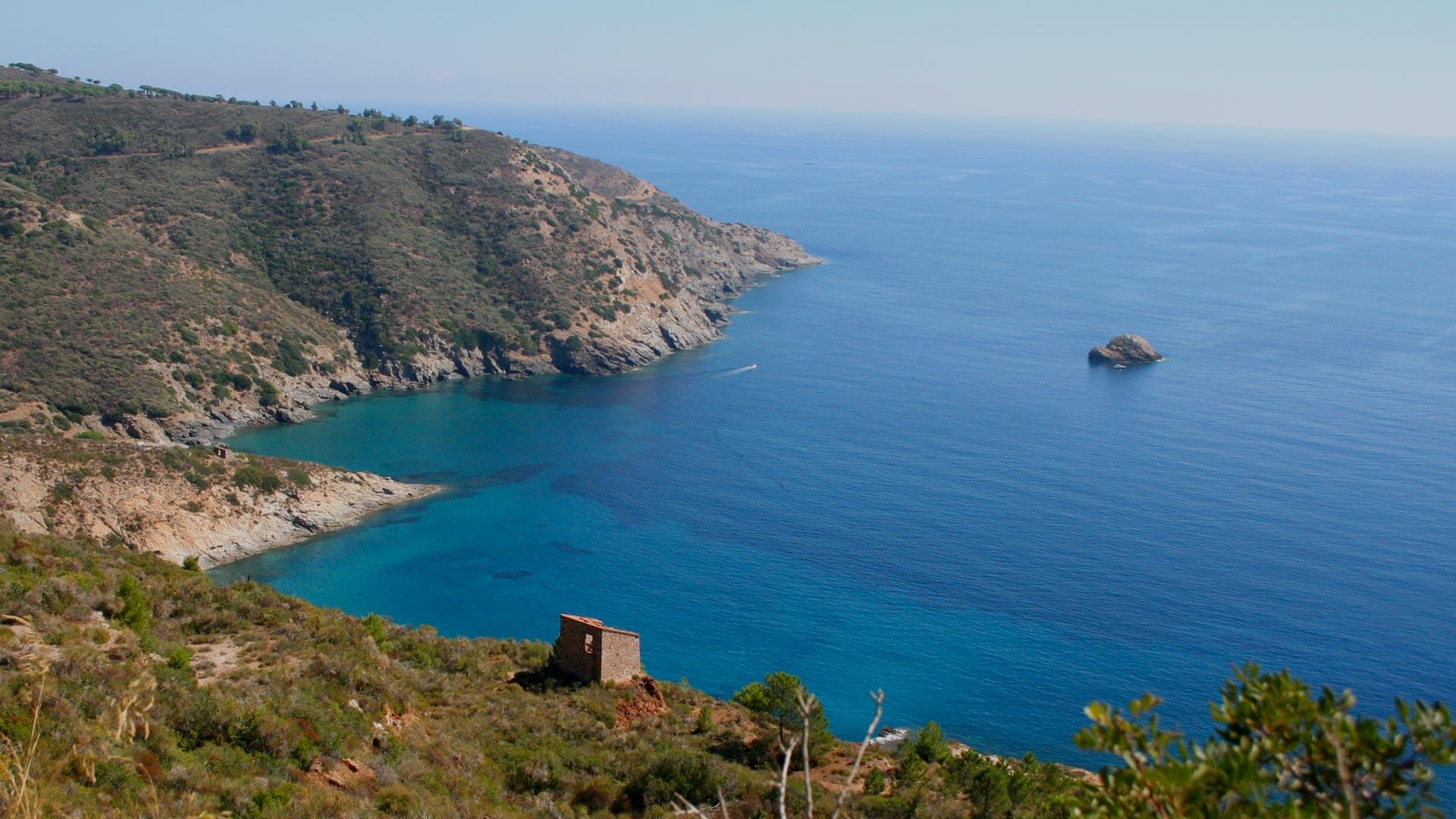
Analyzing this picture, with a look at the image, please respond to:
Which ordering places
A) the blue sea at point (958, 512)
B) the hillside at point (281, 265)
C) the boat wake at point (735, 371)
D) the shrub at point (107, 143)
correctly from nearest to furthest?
1. the blue sea at point (958, 512)
2. the hillside at point (281, 265)
3. the boat wake at point (735, 371)
4. the shrub at point (107, 143)

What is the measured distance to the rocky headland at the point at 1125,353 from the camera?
9388 centimetres

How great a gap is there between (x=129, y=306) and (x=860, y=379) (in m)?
54.3

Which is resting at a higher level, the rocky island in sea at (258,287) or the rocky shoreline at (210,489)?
the rocky island in sea at (258,287)

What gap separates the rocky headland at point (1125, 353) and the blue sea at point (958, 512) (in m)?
2.50

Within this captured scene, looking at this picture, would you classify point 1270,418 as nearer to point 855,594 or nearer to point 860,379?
point 860,379

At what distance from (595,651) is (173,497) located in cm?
3304

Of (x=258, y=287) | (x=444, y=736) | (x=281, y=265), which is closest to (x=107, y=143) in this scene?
(x=281, y=265)

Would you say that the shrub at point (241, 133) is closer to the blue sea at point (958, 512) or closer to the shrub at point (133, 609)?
the blue sea at point (958, 512)

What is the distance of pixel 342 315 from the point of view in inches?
3334

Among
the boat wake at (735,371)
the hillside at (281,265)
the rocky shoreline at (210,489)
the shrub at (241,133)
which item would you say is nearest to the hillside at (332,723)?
the rocky shoreline at (210,489)

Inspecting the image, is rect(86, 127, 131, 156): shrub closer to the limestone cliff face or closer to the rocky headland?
the limestone cliff face

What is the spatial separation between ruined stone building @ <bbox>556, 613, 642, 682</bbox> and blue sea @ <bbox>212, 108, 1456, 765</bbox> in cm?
1364

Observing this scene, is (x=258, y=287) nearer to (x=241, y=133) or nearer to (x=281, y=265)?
(x=281, y=265)

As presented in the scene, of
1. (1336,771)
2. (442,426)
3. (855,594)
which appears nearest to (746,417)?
(442,426)
